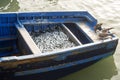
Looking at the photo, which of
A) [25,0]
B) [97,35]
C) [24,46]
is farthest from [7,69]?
[25,0]

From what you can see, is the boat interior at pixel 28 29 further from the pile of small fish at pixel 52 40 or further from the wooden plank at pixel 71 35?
the pile of small fish at pixel 52 40

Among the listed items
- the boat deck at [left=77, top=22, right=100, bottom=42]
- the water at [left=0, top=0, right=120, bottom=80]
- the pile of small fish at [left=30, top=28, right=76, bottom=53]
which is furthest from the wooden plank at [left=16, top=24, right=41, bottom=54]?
the water at [left=0, top=0, right=120, bottom=80]

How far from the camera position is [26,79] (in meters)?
8.18

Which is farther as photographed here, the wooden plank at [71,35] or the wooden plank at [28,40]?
the wooden plank at [71,35]

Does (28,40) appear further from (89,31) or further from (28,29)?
(89,31)

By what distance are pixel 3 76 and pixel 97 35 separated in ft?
12.6

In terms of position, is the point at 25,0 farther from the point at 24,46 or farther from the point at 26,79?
the point at 26,79

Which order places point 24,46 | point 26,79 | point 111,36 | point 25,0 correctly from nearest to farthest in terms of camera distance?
1. point 26,79
2. point 24,46
3. point 111,36
4. point 25,0

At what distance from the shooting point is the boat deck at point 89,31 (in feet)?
30.8

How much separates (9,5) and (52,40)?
5.28 meters

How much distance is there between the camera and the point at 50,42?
31.3ft

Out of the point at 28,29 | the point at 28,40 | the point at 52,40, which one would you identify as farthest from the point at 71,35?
the point at 28,40

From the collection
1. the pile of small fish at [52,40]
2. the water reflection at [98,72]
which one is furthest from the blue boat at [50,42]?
the water reflection at [98,72]

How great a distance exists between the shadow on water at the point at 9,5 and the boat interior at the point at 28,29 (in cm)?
409
